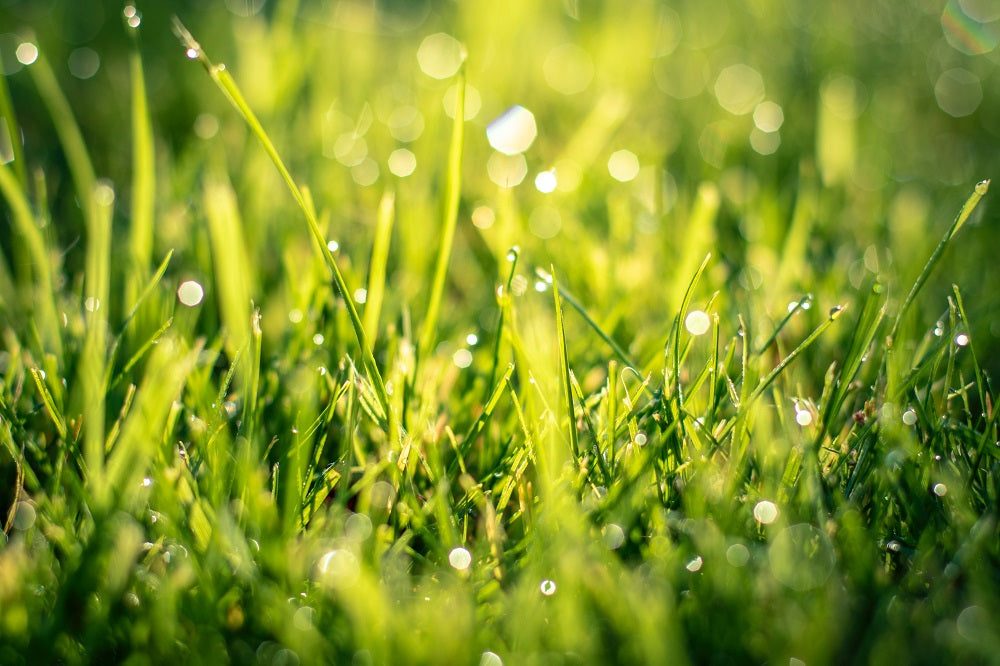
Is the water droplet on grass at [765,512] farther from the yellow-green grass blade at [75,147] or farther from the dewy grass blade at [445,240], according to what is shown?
the yellow-green grass blade at [75,147]

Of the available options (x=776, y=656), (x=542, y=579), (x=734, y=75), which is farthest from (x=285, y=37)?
(x=776, y=656)

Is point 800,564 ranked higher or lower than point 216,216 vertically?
lower

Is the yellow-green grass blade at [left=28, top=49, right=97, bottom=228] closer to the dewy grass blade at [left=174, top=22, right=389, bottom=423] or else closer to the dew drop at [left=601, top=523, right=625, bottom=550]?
the dewy grass blade at [left=174, top=22, right=389, bottom=423]

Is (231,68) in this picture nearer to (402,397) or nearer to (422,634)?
(402,397)

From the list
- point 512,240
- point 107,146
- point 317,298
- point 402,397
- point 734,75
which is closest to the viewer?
point 402,397

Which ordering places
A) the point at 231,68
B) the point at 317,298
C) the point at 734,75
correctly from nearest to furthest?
the point at 317,298, the point at 231,68, the point at 734,75

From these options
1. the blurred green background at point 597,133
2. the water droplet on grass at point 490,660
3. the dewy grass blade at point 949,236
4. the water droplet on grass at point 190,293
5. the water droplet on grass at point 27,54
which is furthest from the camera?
the water droplet on grass at point 27,54

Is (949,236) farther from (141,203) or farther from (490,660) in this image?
(141,203)

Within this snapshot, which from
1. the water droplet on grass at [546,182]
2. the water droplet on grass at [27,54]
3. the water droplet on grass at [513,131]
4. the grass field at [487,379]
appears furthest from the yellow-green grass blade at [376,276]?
the water droplet on grass at [27,54]
